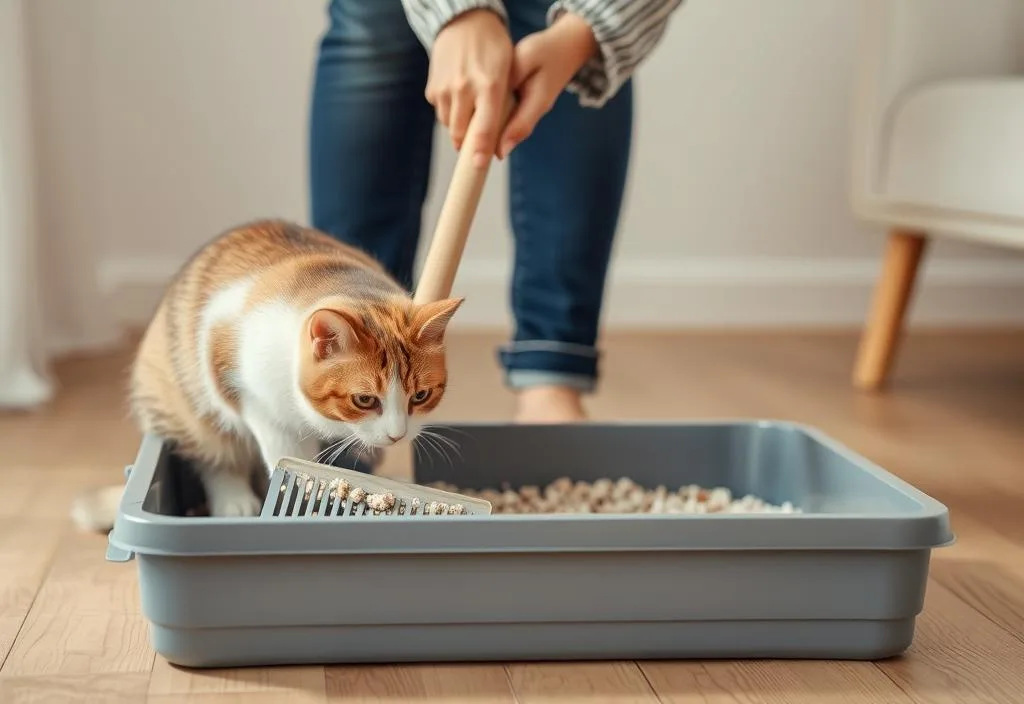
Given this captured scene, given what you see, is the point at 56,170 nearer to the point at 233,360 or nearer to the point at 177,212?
the point at 177,212

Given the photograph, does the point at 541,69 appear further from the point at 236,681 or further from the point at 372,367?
the point at 236,681

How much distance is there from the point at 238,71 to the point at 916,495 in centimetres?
184

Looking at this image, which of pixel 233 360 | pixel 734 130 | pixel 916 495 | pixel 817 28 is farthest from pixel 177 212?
pixel 916 495

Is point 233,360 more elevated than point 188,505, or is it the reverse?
point 233,360

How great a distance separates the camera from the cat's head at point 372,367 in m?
0.96

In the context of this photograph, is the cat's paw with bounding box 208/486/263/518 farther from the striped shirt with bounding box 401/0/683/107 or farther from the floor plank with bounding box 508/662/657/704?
the striped shirt with bounding box 401/0/683/107

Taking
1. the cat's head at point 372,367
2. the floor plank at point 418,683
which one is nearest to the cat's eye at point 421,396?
the cat's head at point 372,367

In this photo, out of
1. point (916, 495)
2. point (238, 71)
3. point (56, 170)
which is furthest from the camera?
point (238, 71)

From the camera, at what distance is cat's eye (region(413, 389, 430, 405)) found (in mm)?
1020

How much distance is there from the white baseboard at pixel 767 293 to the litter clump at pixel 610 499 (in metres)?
1.28

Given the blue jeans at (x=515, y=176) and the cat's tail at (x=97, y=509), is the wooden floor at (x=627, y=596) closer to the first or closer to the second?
the cat's tail at (x=97, y=509)

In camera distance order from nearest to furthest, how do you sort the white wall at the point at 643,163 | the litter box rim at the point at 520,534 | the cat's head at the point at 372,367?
the litter box rim at the point at 520,534 → the cat's head at the point at 372,367 → the white wall at the point at 643,163

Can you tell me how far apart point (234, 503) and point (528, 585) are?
38 cm

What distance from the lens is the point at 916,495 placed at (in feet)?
3.16
